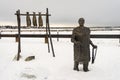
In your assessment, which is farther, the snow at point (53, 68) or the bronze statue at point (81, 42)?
the bronze statue at point (81, 42)

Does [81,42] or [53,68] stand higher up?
[81,42]

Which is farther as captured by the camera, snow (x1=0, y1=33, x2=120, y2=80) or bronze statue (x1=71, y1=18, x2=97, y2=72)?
bronze statue (x1=71, y1=18, x2=97, y2=72)

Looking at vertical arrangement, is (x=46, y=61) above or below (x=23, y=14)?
below

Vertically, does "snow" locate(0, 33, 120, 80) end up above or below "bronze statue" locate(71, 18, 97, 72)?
below

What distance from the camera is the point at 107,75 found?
976cm

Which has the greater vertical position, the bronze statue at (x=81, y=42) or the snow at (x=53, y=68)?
the bronze statue at (x=81, y=42)

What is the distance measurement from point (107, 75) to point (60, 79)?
1.51 m

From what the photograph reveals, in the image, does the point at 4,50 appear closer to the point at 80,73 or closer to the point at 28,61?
the point at 28,61

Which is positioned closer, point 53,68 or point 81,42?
point 81,42

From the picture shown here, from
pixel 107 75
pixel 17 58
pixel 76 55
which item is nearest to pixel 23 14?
pixel 17 58

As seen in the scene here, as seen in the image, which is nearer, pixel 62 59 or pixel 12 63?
pixel 12 63

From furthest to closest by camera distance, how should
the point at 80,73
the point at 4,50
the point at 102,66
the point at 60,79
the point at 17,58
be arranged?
Answer: 1. the point at 4,50
2. the point at 17,58
3. the point at 102,66
4. the point at 80,73
5. the point at 60,79

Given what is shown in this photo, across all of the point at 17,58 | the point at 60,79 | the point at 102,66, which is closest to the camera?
the point at 60,79

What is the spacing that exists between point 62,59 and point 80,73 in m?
2.60
